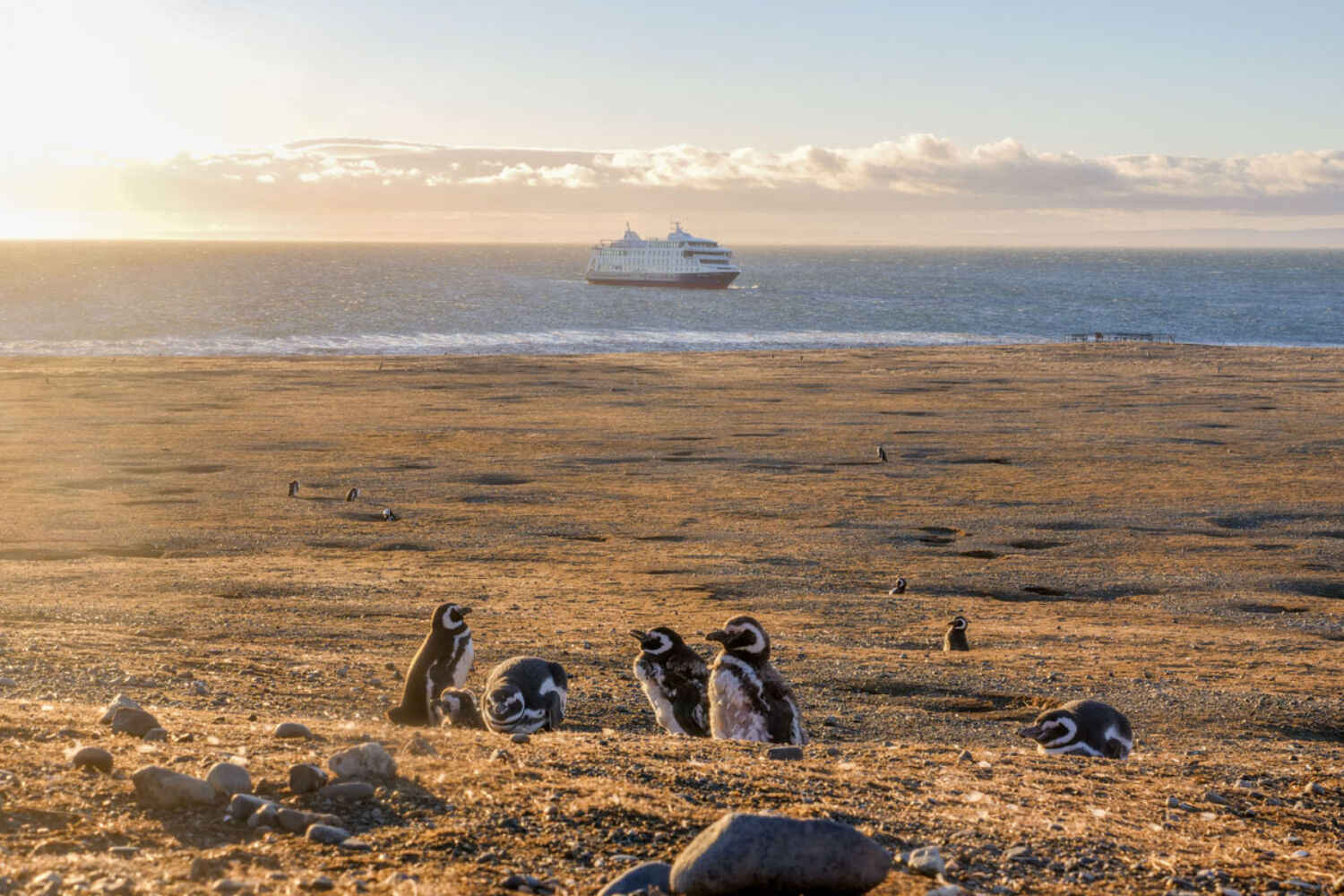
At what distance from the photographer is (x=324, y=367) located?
2031 inches

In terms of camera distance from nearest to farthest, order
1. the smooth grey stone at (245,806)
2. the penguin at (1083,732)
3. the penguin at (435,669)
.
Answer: the smooth grey stone at (245,806) → the penguin at (1083,732) → the penguin at (435,669)

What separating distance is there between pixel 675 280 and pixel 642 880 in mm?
137789

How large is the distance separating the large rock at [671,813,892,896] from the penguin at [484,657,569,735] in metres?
3.89

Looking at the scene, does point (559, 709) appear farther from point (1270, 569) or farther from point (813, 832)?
point (1270, 569)

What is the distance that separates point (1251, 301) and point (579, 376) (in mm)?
93366

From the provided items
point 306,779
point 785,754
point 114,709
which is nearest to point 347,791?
point 306,779

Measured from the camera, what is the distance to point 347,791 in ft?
18.0

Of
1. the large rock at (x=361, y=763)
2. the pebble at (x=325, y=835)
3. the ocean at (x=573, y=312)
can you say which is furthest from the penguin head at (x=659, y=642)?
the ocean at (x=573, y=312)

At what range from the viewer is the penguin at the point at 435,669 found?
906 centimetres

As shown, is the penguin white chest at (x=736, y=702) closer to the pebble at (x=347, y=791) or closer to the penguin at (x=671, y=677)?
the penguin at (x=671, y=677)

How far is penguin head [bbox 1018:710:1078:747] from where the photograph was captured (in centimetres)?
864

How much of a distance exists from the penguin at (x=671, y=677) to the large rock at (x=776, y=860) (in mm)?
5056

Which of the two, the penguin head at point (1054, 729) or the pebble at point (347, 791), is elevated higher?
the pebble at point (347, 791)

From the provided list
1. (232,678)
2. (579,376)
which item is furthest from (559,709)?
(579,376)
